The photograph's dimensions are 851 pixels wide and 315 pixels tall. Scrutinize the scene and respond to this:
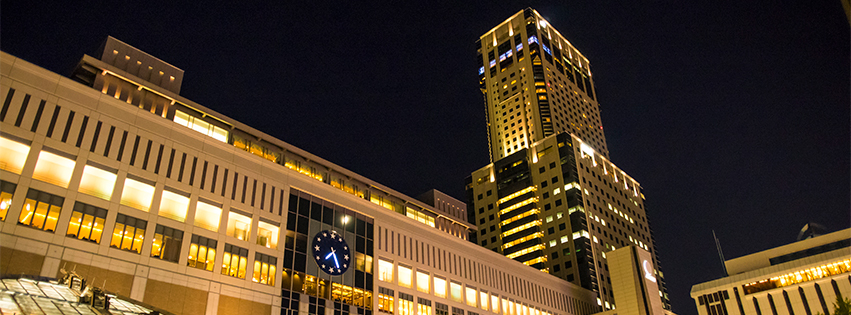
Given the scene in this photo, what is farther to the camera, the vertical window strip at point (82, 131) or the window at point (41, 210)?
the vertical window strip at point (82, 131)

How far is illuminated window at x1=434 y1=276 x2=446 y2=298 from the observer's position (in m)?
77.0

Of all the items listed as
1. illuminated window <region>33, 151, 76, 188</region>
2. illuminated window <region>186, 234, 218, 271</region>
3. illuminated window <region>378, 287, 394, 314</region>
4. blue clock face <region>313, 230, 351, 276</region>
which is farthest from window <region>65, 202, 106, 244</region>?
illuminated window <region>378, 287, 394, 314</region>

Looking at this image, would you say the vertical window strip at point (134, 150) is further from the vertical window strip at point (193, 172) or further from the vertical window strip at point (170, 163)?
the vertical window strip at point (193, 172)

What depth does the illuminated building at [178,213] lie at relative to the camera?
4578cm

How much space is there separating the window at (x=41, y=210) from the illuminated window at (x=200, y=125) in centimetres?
2163

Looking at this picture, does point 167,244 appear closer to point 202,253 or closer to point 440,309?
point 202,253

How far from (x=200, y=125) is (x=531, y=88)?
397 feet

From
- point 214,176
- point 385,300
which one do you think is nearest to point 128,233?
point 214,176

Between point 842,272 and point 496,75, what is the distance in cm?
11405

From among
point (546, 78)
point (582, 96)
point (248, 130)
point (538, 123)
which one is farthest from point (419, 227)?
point (582, 96)

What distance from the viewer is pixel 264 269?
57.7 meters

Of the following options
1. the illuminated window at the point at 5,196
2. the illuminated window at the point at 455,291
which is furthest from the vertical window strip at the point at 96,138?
the illuminated window at the point at 455,291

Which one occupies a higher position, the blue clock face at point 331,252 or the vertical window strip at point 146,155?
the vertical window strip at point 146,155

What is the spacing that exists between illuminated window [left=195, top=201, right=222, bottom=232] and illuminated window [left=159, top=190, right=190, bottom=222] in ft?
4.17
